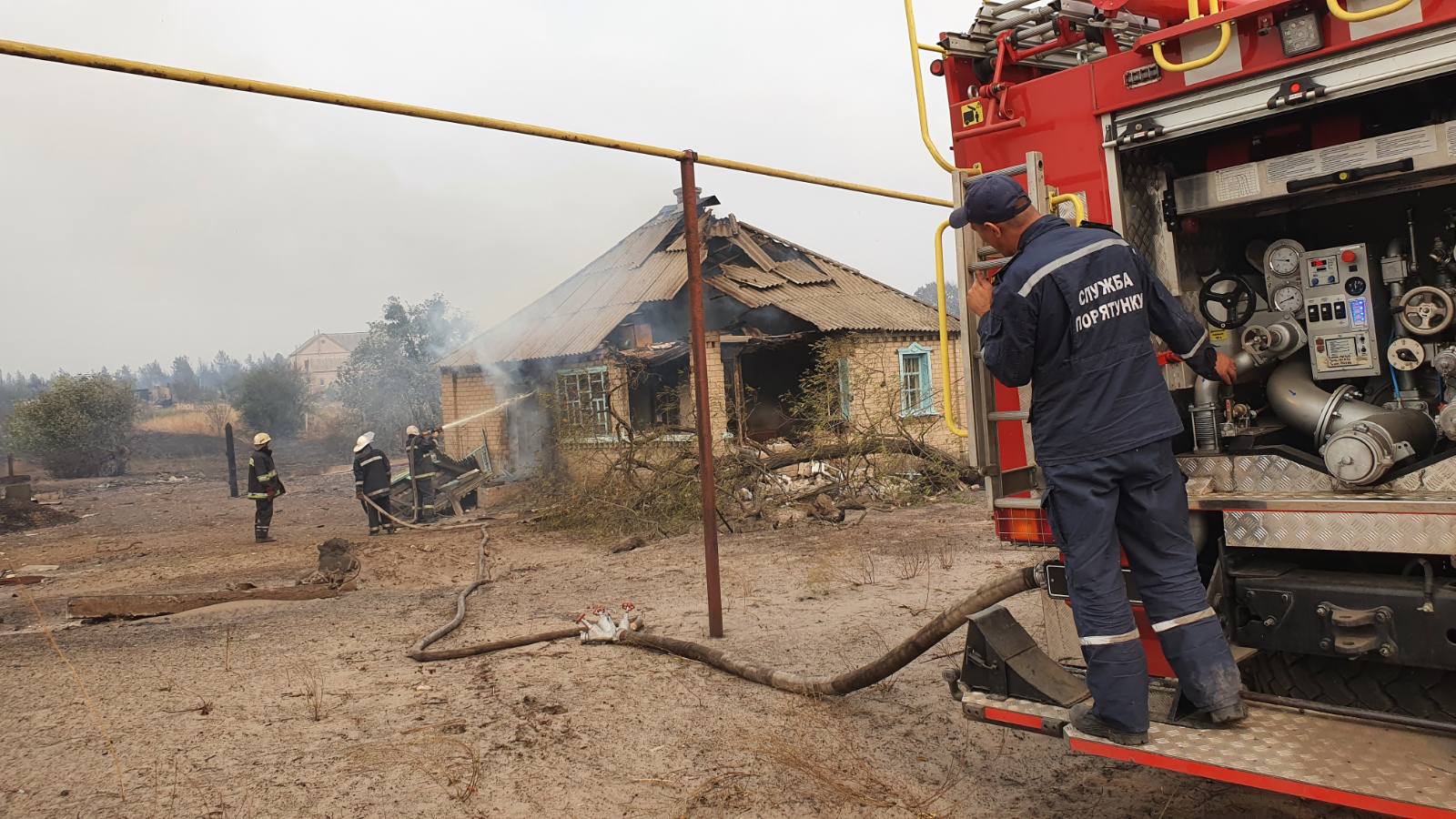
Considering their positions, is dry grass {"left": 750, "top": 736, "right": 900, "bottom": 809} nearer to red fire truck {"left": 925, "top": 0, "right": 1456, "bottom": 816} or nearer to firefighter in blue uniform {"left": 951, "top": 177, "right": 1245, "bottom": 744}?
red fire truck {"left": 925, "top": 0, "right": 1456, "bottom": 816}

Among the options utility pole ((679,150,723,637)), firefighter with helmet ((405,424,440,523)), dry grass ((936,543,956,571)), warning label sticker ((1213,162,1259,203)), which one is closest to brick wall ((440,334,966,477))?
dry grass ((936,543,956,571))

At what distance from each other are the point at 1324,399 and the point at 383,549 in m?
10.1

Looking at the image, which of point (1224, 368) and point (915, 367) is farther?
point (915, 367)

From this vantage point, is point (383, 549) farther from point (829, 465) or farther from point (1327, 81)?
point (1327, 81)

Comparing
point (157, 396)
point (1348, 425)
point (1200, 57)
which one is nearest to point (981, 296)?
point (1200, 57)

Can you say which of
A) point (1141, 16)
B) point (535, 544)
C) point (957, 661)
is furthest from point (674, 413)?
point (1141, 16)

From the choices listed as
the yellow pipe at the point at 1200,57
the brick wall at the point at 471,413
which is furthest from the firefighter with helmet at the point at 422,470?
the yellow pipe at the point at 1200,57

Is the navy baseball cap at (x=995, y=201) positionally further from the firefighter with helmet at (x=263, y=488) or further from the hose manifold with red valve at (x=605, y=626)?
the firefighter with helmet at (x=263, y=488)

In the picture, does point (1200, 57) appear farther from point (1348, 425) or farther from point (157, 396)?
point (157, 396)

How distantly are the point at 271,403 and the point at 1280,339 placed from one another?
3997cm

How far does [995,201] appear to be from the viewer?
3314mm

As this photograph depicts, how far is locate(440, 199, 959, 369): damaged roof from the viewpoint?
61.7 ft

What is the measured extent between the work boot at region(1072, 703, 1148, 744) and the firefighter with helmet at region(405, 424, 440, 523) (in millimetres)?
13043

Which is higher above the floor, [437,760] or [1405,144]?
[1405,144]
